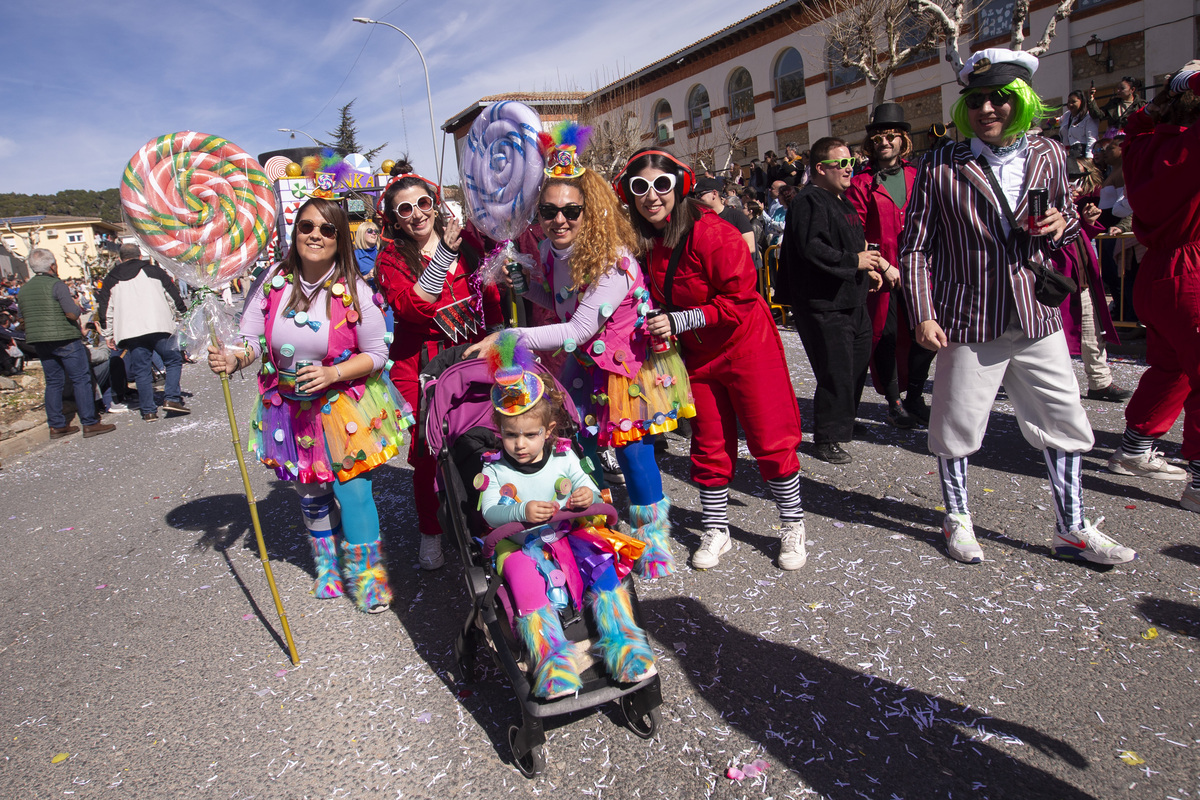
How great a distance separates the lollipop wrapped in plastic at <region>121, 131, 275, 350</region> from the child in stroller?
53.0 inches

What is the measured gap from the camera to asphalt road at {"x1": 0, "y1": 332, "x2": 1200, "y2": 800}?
87.6 inches

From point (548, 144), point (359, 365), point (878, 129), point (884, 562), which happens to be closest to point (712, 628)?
point (884, 562)

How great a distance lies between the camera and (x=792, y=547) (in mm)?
3477

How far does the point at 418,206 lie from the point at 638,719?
2694 mm

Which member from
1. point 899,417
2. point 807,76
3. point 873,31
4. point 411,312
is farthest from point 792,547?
point 807,76

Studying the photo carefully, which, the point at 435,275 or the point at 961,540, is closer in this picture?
the point at 961,540

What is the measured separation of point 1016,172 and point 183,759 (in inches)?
163

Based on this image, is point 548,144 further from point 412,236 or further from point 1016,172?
point 1016,172

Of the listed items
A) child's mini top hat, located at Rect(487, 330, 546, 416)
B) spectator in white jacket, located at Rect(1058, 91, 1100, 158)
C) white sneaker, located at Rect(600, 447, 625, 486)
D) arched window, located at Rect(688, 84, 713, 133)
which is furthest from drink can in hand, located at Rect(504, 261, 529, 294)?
arched window, located at Rect(688, 84, 713, 133)

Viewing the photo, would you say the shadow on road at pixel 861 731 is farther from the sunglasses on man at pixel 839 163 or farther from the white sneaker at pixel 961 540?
the sunglasses on man at pixel 839 163

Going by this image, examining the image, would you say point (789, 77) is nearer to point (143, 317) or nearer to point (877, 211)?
point (877, 211)

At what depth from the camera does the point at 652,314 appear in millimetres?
3227

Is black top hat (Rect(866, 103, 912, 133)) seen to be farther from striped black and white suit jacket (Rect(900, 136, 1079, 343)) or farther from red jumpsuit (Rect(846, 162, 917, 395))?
striped black and white suit jacket (Rect(900, 136, 1079, 343))

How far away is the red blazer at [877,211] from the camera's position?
4969mm
